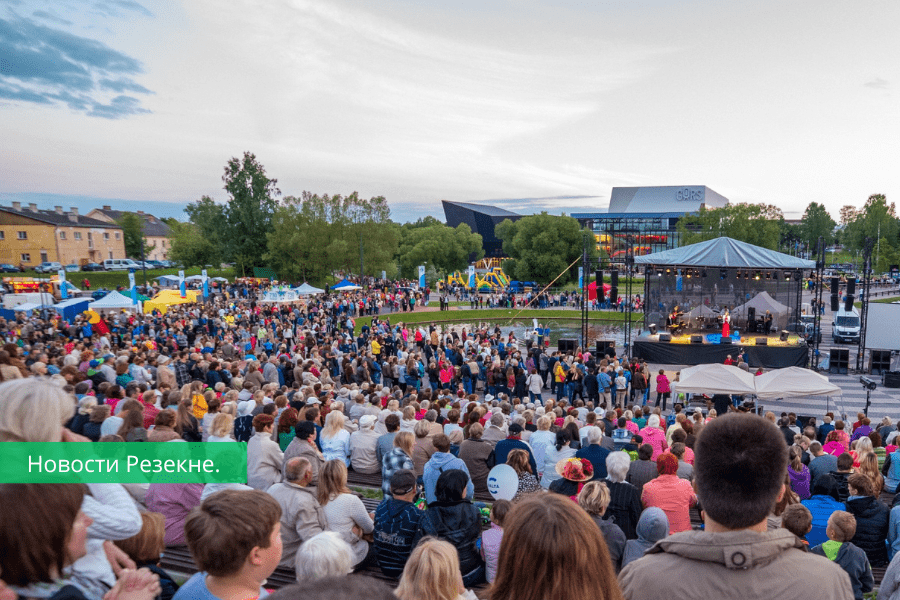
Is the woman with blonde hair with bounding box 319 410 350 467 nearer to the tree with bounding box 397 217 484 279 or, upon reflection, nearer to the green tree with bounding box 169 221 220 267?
the tree with bounding box 397 217 484 279

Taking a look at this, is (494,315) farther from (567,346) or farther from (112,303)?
(112,303)

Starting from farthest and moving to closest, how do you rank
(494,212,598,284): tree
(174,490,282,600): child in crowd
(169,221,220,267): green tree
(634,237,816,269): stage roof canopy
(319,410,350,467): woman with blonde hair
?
(169,221,220,267): green tree < (494,212,598,284): tree < (634,237,816,269): stage roof canopy < (319,410,350,467): woman with blonde hair < (174,490,282,600): child in crowd

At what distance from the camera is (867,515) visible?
4402 millimetres

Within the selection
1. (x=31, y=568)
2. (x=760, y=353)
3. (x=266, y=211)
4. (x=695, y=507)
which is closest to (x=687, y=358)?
(x=760, y=353)

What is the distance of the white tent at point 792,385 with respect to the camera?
9734 mm

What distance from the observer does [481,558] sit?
12.2ft

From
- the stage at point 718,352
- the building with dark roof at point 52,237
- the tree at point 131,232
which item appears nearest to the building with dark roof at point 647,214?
the stage at point 718,352

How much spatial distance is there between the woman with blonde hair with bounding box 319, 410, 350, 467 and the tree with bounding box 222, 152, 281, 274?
4843 cm

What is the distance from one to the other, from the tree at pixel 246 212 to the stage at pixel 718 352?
4179 cm

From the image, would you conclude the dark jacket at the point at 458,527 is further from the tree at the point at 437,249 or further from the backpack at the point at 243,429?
the tree at the point at 437,249

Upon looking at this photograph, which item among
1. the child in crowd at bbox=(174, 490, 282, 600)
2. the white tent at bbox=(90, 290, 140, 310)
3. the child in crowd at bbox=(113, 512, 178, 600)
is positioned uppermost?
the child in crowd at bbox=(174, 490, 282, 600)

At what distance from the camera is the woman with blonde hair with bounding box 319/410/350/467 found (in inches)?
236

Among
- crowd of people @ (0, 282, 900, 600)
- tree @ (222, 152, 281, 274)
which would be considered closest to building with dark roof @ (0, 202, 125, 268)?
tree @ (222, 152, 281, 274)

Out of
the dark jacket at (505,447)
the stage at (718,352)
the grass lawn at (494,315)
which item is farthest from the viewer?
the grass lawn at (494,315)
